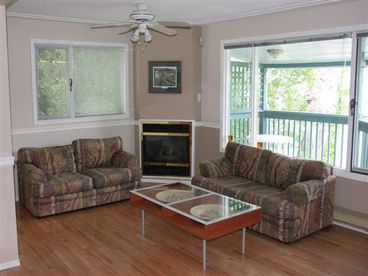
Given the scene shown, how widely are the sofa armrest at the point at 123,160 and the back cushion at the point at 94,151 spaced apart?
68mm

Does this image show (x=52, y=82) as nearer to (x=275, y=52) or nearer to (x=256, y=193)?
(x=275, y=52)

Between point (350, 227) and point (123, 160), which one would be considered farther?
point (123, 160)

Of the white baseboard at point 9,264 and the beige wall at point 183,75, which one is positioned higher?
the beige wall at point 183,75

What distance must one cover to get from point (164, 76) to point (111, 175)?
182cm

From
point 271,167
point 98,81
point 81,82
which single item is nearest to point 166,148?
point 98,81

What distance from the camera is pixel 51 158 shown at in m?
5.34

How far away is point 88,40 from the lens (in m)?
6.05

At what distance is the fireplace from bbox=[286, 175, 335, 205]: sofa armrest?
2407 millimetres

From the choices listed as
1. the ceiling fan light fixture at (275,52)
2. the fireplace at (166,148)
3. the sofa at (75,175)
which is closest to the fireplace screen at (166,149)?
the fireplace at (166,148)

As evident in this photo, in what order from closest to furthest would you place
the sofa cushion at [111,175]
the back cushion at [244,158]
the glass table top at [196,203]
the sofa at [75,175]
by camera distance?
the glass table top at [196,203] → the sofa at [75,175] → the back cushion at [244,158] → the sofa cushion at [111,175]

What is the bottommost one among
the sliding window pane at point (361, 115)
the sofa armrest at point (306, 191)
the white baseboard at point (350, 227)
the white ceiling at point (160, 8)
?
the white baseboard at point (350, 227)

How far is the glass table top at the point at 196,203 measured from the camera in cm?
359

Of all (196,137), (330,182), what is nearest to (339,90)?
(330,182)

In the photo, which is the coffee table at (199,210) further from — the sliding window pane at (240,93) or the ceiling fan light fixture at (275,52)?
the ceiling fan light fixture at (275,52)
